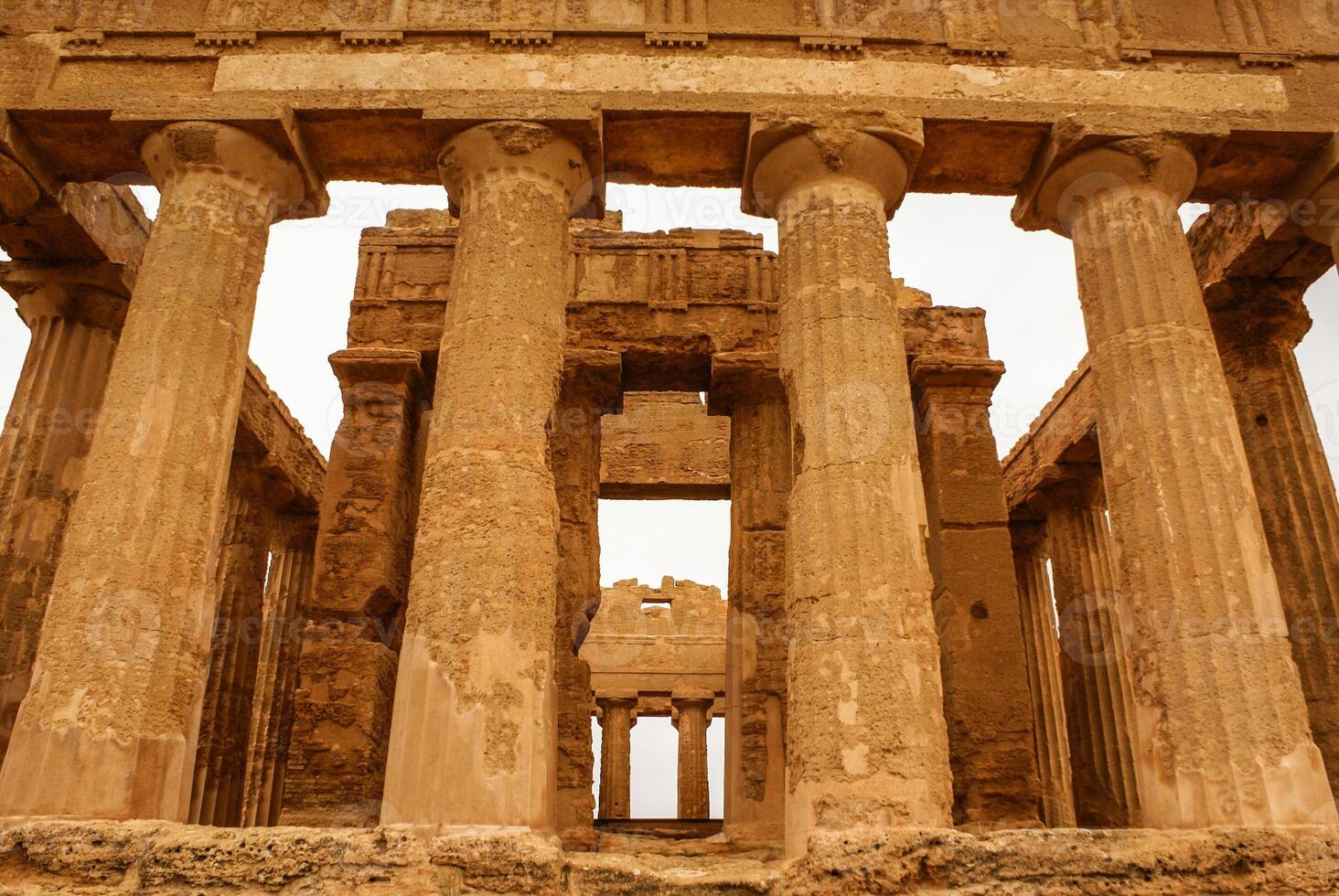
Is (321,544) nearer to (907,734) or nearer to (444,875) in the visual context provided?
(444,875)

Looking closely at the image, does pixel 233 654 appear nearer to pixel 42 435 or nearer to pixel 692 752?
pixel 42 435

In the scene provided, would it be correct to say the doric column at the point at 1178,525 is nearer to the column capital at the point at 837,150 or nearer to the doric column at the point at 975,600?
the column capital at the point at 837,150

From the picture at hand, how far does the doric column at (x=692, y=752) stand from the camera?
21.2m

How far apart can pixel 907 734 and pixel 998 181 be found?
5169mm

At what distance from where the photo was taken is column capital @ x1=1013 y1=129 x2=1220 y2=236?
29.1 feet

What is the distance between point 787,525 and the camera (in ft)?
26.1

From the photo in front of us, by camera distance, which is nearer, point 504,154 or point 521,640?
point 521,640

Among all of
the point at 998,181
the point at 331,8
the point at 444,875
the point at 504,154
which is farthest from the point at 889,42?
the point at 444,875

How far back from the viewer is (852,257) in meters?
8.38

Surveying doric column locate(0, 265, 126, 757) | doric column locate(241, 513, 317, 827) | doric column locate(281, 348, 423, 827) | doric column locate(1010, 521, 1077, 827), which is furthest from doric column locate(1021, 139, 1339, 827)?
doric column locate(241, 513, 317, 827)

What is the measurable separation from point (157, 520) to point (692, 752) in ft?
50.1

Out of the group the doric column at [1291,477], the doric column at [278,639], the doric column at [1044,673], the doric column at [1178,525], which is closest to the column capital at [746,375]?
the doric column at [1178,525]

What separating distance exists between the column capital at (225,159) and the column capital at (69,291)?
2.43 m

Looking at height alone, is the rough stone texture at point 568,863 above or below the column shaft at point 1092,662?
below
